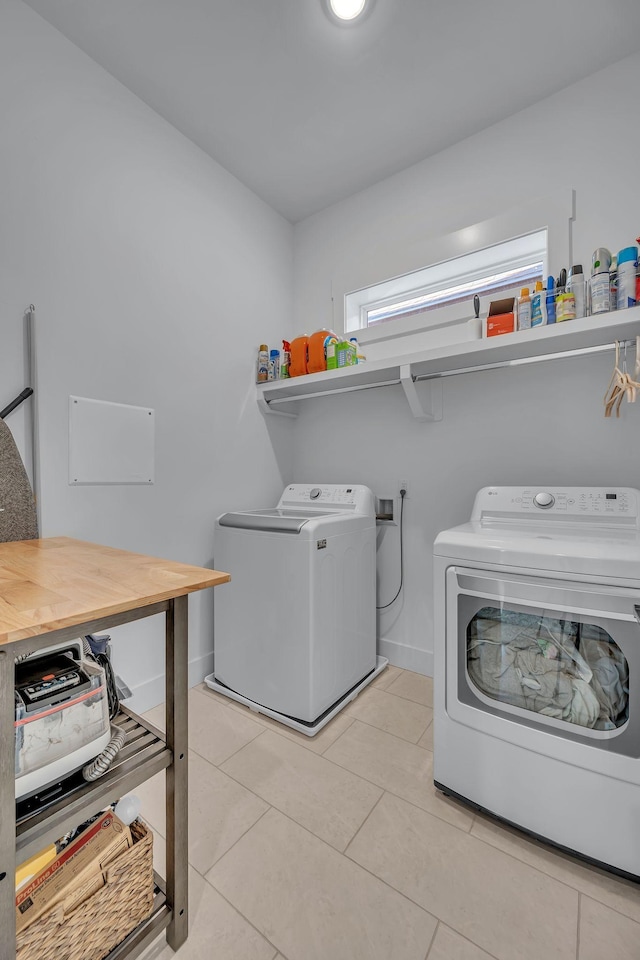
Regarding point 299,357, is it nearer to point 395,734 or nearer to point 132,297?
point 132,297

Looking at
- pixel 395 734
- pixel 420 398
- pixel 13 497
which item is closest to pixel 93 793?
pixel 13 497

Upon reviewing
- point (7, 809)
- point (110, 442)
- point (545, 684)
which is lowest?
point (545, 684)

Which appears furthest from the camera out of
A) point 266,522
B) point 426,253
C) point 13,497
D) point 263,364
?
point 263,364

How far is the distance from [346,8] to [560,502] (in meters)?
2.00

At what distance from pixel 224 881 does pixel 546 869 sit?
2.90 ft

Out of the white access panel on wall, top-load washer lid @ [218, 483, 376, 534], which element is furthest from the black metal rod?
top-load washer lid @ [218, 483, 376, 534]

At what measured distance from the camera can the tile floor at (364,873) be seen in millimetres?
935

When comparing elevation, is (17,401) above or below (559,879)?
above

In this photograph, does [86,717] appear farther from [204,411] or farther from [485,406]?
[485,406]

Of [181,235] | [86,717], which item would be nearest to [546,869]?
[86,717]

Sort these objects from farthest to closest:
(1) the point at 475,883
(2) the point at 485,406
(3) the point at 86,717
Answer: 1. (2) the point at 485,406
2. (1) the point at 475,883
3. (3) the point at 86,717

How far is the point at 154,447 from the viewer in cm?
188

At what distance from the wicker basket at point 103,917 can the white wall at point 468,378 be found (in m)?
1.59

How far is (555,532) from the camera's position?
1.46 m
